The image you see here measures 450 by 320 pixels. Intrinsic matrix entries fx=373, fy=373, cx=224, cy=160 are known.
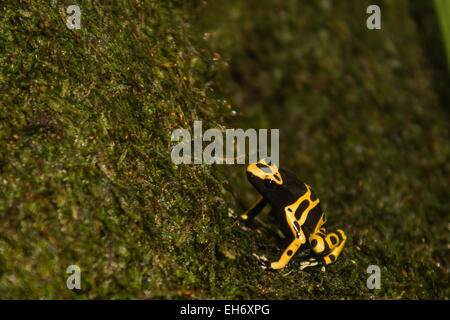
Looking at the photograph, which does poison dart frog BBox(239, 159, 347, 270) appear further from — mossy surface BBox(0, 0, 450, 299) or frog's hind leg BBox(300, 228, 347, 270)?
mossy surface BBox(0, 0, 450, 299)

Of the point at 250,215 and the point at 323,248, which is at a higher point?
the point at 250,215

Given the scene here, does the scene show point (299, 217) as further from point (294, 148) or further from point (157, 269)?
point (294, 148)

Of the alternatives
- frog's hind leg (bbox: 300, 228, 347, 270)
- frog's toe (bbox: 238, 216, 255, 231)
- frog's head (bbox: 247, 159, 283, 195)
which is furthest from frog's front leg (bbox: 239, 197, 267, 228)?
frog's hind leg (bbox: 300, 228, 347, 270)

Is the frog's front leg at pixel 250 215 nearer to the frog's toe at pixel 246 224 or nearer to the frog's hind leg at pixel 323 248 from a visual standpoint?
Result: the frog's toe at pixel 246 224

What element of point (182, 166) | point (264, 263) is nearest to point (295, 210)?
point (264, 263)

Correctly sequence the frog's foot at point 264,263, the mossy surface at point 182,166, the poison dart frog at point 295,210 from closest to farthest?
the mossy surface at point 182,166
the frog's foot at point 264,263
the poison dart frog at point 295,210

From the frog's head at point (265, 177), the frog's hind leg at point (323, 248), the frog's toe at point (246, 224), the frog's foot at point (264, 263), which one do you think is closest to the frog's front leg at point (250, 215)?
the frog's toe at point (246, 224)

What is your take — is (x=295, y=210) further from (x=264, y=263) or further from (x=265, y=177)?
(x=264, y=263)
